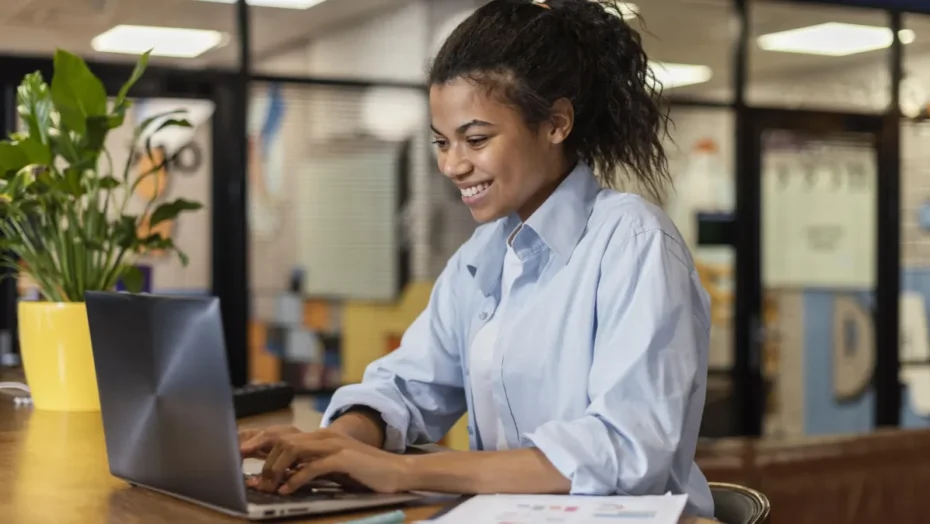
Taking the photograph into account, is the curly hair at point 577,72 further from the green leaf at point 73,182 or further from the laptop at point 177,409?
the green leaf at point 73,182

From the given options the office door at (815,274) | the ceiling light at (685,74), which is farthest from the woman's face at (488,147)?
the office door at (815,274)

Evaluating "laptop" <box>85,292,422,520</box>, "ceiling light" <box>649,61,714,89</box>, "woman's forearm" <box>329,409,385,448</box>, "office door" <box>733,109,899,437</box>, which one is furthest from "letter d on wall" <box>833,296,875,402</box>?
"laptop" <box>85,292,422,520</box>

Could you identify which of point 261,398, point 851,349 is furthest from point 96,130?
point 851,349

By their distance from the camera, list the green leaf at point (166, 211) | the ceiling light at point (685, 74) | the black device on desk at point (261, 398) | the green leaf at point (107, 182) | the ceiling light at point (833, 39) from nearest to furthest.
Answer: the black device on desk at point (261, 398) → the green leaf at point (107, 182) → the green leaf at point (166, 211) → the ceiling light at point (685, 74) → the ceiling light at point (833, 39)

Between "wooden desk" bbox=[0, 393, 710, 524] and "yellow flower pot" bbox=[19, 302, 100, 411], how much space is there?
0.13 m

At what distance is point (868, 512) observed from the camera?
243 cm

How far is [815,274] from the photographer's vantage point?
606cm

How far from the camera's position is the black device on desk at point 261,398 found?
6.85 feet

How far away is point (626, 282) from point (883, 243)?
5.20m

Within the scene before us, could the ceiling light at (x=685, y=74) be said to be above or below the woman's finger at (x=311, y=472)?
above

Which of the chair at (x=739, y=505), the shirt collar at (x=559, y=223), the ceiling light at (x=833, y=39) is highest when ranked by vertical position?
the ceiling light at (x=833, y=39)

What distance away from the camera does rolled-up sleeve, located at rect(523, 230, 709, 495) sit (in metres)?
1.29

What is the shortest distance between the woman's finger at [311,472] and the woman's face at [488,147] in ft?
1.45

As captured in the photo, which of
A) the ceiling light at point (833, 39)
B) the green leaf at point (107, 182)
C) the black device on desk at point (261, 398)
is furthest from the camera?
the ceiling light at point (833, 39)
